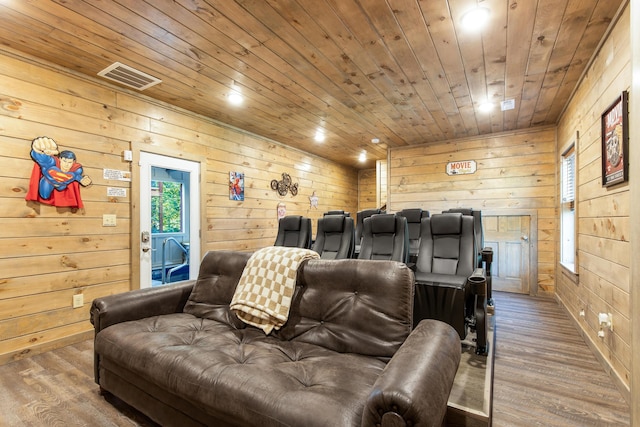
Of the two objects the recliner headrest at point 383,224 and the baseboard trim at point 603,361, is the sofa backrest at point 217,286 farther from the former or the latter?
the baseboard trim at point 603,361

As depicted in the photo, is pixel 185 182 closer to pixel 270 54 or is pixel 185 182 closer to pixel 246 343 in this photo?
pixel 270 54

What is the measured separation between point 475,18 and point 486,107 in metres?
2.03

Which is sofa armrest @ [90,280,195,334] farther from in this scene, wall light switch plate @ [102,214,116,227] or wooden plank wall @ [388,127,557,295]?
wooden plank wall @ [388,127,557,295]

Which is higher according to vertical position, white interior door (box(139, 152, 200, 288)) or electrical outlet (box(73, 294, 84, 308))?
white interior door (box(139, 152, 200, 288))

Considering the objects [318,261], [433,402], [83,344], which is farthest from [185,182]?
[433,402]

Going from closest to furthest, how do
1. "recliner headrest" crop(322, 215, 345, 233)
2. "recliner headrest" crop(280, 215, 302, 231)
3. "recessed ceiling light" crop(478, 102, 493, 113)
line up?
"recliner headrest" crop(322, 215, 345, 233)
"recessed ceiling light" crop(478, 102, 493, 113)
"recliner headrest" crop(280, 215, 302, 231)

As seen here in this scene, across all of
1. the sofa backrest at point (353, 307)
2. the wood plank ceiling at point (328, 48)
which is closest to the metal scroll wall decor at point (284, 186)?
the wood plank ceiling at point (328, 48)

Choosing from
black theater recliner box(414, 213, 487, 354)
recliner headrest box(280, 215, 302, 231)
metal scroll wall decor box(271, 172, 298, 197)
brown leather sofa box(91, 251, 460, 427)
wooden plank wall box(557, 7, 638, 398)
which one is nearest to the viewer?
brown leather sofa box(91, 251, 460, 427)

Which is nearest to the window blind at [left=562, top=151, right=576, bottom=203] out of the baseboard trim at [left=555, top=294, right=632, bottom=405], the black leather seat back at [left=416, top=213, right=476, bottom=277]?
the baseboard trim at [left=555, top=294, right=632, bottom=405]

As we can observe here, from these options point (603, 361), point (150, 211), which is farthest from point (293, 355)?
point (150, 211)

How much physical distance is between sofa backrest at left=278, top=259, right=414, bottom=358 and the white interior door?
7.71 feet

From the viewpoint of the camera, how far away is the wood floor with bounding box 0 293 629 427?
1774 mm

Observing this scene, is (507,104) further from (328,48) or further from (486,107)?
(328,48)

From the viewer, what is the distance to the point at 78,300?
114 inches
